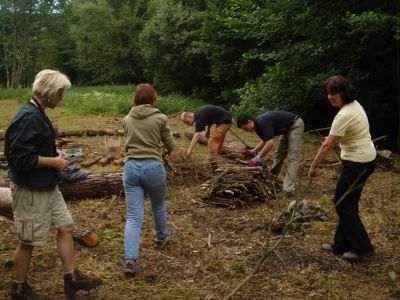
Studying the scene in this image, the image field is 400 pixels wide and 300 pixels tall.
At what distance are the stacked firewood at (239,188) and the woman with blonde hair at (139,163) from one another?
214cm

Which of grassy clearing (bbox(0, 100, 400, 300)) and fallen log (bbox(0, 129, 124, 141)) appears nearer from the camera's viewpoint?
grassy clearing (bbox(0, 100, 400, 300))

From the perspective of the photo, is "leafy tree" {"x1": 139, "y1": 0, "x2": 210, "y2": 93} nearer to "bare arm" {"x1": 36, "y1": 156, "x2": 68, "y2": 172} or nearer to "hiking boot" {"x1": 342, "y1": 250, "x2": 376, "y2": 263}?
"hiking boot" {"x1": 342, "y1": 250, "x2": 376, "y2": 263}

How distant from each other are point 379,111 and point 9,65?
33.3 metres

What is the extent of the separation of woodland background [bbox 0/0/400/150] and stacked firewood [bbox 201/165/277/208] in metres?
3.49

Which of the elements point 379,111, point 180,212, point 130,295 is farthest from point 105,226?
point 379,111

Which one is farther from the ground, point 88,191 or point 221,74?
point 221,74

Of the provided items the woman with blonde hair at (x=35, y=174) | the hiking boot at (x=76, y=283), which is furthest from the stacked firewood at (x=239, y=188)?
the woman with blonde hair at (x=35, y=174)

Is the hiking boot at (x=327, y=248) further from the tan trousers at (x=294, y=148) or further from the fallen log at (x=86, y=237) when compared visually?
the fallen log at (x=86, y=237)

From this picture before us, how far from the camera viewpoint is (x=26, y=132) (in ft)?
10.6

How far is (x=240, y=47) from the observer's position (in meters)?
17.4

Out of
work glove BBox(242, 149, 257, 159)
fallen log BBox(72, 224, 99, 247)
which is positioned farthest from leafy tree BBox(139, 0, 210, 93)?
fallen log BBox(72, 224, 99, 247)

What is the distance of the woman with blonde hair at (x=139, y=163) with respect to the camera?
4.27 meters

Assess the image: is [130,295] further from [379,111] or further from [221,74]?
[221,74]

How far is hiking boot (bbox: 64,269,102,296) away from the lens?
11.9ft
